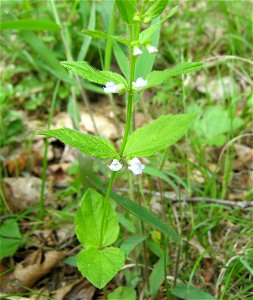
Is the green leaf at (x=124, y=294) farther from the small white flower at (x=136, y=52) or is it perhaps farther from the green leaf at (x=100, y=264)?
the small white flower at (x=136, y=52)

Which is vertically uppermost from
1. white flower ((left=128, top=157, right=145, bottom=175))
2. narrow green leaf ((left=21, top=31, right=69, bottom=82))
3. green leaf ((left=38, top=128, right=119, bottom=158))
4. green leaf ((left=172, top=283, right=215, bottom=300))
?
narrow green leaf ((left=21, top=31, right=69, bottom=82))

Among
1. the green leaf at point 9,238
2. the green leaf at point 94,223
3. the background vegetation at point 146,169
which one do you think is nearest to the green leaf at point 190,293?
the background vegetation at point 146,169

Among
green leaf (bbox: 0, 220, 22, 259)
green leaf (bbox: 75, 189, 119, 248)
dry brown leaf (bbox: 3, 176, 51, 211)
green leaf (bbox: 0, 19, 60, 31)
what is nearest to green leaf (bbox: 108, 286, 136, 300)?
green leaf (bbox: 75, 189, 119, 248)

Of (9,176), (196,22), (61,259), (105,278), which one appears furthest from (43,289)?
(196,22)

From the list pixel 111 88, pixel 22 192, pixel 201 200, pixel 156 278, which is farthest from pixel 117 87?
pixel 22 192

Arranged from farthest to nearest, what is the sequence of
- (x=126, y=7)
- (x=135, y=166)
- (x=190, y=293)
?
(x=190, y=293), (x=135, y=166), (x=126, y=7)

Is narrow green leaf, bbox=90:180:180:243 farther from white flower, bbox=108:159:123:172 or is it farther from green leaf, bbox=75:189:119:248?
white flower, bbox=108:159:123:172

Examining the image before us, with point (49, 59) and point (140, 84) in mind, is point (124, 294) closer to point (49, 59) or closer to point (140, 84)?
point (140, 84)
